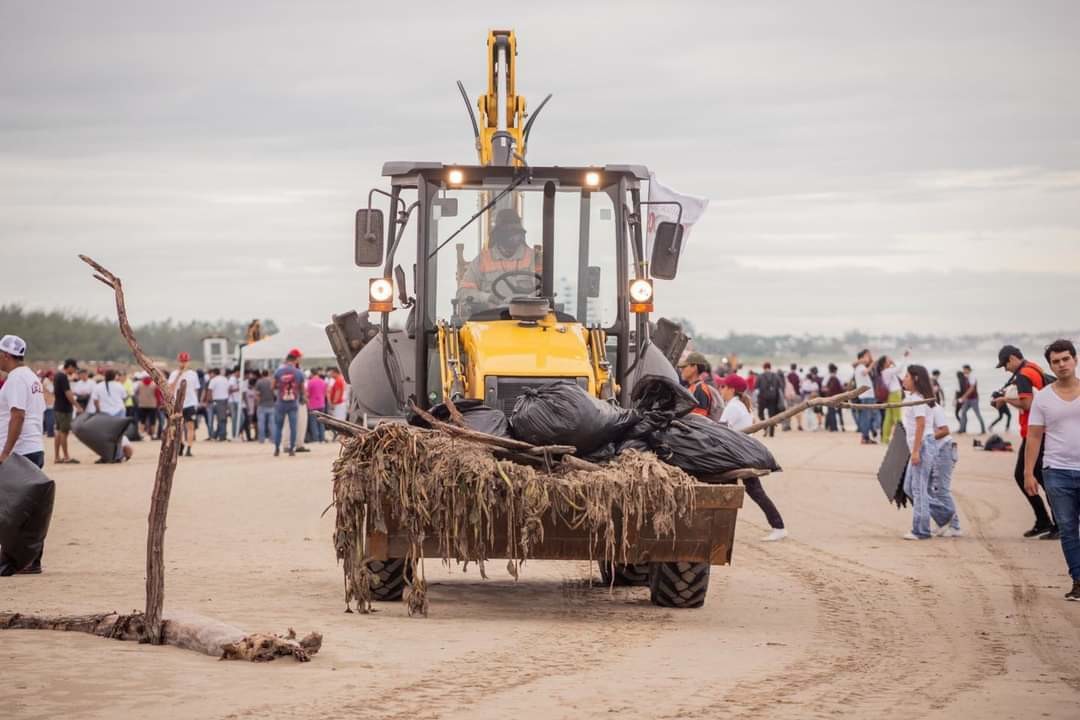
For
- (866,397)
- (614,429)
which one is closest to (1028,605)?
(614,429)

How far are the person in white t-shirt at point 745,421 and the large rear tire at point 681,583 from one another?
4195 millimetres

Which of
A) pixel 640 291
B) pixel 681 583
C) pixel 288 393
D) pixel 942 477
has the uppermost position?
pixel 640 291

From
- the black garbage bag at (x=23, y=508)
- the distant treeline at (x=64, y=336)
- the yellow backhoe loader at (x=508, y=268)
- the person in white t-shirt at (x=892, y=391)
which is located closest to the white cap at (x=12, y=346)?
the black garbage bag at (x=23, y=508)

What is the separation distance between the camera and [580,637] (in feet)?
31.2

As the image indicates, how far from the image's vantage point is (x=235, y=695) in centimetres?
732

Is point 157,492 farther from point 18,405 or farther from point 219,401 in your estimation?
point 219,401

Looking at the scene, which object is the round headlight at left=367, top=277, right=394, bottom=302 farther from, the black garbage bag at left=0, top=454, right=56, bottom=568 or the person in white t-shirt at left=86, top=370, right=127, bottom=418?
the person in white t-shirt at left=86, top=370, right=127, bottom=418

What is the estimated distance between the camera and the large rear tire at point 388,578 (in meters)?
10.8

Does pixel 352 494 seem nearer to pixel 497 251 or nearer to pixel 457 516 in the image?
pixel 457 516

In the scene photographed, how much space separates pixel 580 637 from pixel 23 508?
17.9 feet

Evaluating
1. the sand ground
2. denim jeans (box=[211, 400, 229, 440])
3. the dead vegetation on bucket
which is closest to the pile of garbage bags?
the dead vegetation on bucket

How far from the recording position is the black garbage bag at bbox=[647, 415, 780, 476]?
1009cm

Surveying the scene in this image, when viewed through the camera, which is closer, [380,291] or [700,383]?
[380,291]

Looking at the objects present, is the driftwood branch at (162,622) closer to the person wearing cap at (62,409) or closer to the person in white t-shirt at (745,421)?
the person in white t-shirt at (745,421)
